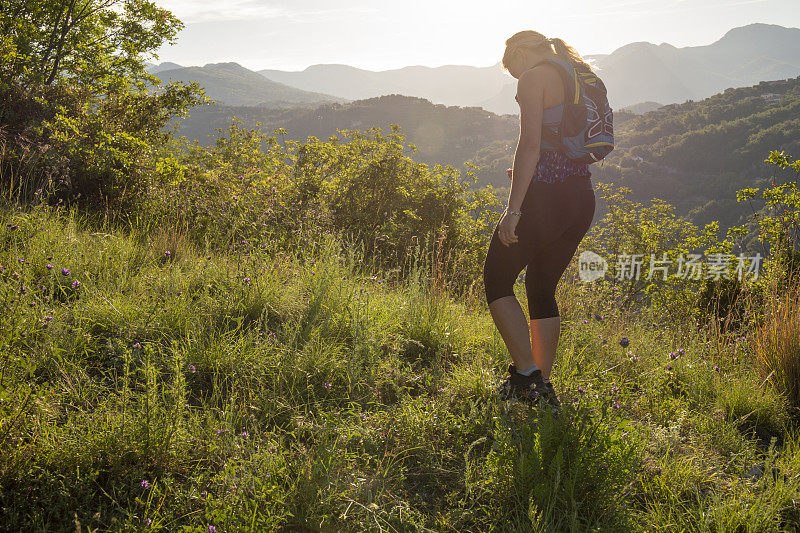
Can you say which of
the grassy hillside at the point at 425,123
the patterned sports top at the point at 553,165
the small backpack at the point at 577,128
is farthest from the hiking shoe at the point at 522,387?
the grassy hillside at the point at 425,123

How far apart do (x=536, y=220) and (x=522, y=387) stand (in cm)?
89

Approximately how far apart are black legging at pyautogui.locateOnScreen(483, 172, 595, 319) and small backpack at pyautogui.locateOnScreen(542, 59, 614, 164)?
145 millimetres

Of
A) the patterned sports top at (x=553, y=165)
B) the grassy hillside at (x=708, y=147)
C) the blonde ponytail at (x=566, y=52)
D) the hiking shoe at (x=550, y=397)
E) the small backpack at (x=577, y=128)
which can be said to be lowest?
the hiking shoe at (x=550, y=397)

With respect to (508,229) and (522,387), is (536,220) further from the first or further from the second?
(522,387)

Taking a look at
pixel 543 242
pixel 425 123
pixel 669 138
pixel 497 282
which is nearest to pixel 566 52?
pixel 543 242

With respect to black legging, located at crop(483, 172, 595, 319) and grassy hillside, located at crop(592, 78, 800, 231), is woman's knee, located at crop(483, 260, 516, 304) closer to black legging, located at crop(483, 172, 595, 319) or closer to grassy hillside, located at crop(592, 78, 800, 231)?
black legging, located at crop(483, 172, 595, 319)

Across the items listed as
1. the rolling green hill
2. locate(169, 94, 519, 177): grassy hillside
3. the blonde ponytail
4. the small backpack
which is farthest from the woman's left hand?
locate(169, 94, 519, 177): grassy hillside

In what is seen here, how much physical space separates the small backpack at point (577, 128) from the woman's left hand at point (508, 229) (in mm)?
407

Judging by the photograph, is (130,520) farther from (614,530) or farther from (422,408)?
(614,530)

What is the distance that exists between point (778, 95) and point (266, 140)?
105m

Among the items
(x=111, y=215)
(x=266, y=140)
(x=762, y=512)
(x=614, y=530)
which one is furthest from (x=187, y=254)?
(x=266, y=140)

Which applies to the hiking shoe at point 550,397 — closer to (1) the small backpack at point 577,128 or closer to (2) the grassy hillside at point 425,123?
(1) the small backpack at point 577,128

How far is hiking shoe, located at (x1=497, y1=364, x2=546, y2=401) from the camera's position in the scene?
2.38 meters

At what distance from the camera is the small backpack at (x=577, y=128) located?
88.3 inches
